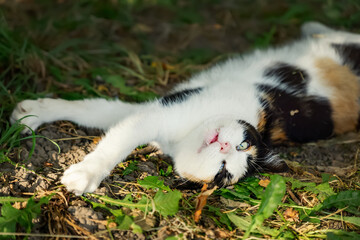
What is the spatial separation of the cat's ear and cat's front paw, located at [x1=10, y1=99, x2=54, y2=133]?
1681 mm

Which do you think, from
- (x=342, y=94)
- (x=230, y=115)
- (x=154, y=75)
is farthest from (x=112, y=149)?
(x=342, y=94)

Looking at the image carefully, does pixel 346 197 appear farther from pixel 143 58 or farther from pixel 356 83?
pixel 143 58

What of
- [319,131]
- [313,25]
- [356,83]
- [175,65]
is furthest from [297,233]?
[313,25]

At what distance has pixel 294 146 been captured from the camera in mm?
3205

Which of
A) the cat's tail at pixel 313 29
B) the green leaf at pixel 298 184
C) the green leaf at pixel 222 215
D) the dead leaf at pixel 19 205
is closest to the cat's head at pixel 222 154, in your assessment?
the green leaf at pixel 298 184

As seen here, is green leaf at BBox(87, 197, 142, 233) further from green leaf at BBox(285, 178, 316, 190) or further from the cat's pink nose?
green leaf at BBox(285, 178, 316, 190)

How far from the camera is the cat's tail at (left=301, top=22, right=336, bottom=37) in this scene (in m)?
4.25

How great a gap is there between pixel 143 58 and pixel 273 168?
200 centimetres

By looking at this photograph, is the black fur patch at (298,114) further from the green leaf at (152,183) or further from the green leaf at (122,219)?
the green leaf at (122,219)

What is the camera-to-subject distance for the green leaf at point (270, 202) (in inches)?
84.9

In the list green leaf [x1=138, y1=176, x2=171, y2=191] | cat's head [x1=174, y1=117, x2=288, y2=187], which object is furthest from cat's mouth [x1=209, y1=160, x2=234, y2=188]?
green leaf [x1=138, y1=176, x2=171, y2=191]

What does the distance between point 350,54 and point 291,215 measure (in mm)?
1913

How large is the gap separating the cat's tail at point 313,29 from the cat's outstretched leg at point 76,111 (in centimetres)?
246

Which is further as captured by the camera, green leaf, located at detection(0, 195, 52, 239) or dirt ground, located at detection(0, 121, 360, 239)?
dirt ground, located at detection(0, 121, 360, 239)
